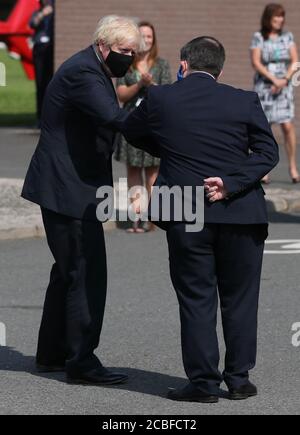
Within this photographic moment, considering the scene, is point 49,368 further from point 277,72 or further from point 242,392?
point 277,72

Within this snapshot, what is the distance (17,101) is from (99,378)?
23.8 meters

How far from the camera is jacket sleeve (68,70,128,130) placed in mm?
6746

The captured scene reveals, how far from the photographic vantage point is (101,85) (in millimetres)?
6844

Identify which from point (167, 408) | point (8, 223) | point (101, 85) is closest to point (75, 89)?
point (101, 85)

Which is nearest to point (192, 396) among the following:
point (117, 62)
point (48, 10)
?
point (117, 62)

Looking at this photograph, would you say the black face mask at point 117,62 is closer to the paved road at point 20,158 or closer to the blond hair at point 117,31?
the blond hair at point 117,31

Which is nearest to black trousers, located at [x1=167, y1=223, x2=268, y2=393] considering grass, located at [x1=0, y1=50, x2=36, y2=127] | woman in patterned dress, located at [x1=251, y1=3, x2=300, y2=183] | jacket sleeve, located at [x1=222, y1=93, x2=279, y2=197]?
jacket sleeve, located at [x1=222, y1=93, x2=279, y2=197]

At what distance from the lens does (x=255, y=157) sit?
21.1ft

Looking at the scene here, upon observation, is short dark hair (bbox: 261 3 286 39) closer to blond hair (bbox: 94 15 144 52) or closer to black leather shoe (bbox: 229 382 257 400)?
blond hair (bbox: 94 15 144 52)

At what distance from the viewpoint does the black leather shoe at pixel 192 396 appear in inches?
257

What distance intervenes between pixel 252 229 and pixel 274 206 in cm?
715

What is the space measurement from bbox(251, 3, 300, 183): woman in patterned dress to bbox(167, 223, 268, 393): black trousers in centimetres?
830

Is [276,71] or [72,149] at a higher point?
[72,149]
